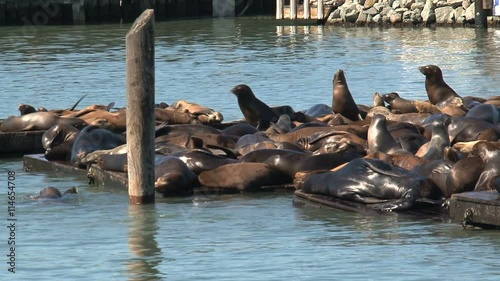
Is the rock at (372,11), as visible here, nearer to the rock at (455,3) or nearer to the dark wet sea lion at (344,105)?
the rock at (455,3)

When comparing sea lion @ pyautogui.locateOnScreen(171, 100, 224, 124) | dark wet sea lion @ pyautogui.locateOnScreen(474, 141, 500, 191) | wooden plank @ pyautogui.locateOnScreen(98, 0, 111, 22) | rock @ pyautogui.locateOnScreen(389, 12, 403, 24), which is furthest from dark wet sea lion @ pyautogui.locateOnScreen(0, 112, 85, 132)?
wooden plank @ pyautogui.locateOnScreen(98, 0, 111, 22)

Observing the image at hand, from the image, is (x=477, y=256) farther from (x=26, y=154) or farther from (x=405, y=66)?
(x=405, y=66)

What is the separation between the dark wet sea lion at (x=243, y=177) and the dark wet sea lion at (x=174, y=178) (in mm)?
142

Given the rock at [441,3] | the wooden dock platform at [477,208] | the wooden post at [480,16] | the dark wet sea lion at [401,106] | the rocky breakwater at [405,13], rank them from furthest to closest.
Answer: the rock at [441,3] < the rocky breakwater at [405,13] < the wooden post at [480,16] < the dark wet sea lion at [401,106] < the wooden dock platform at [477,208]

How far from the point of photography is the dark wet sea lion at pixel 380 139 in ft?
43.6

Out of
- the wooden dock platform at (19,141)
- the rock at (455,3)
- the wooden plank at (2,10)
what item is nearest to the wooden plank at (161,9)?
the wooden plank at (2,10)

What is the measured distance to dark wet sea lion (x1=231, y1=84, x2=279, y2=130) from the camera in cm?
1675

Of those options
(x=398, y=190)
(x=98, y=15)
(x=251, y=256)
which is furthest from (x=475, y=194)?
(x=98, y=15)

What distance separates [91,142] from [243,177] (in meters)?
2.54

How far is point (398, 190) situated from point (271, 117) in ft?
17.8

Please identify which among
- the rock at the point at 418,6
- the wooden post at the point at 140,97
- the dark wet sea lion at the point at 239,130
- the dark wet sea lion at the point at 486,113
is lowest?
the rock at the point at 418,6

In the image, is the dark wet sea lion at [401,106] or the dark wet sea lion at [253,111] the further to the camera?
the dark wet sea lion at [401,106]

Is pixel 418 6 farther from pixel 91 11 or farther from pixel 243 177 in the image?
pixel 243 177

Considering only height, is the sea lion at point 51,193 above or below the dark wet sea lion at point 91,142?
below
